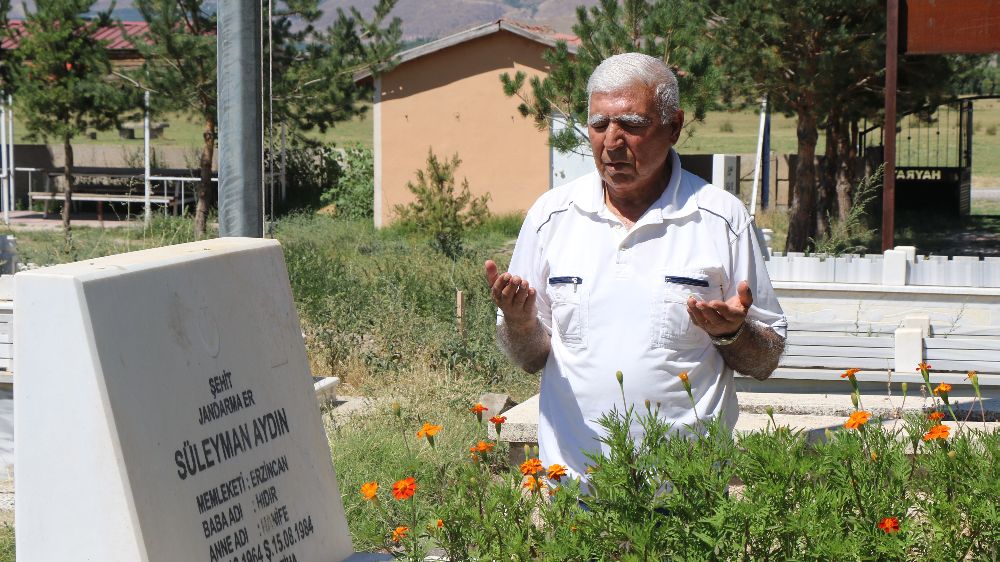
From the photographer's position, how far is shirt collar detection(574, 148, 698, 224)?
2.91 meters

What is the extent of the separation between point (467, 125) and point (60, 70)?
23.5 feet

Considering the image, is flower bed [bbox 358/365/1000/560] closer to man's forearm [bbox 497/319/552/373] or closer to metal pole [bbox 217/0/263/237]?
man's forearm [bbox 497/319/552/373]

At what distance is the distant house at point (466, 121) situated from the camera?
22.3 metres

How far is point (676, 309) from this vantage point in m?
2.85

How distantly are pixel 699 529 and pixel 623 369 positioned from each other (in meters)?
0.74

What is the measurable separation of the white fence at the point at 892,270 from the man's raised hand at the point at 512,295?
5.86m

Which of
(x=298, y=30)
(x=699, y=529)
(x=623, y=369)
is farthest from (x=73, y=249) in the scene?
(x=298, y=30)

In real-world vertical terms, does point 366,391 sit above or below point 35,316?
below

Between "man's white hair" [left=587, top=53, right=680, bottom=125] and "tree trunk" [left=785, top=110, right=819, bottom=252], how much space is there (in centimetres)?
1429

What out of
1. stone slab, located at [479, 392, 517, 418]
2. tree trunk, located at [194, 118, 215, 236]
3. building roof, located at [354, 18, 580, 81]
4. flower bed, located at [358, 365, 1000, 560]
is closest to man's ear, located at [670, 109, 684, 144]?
flower bed, located at [358, 365, 1000, 560]

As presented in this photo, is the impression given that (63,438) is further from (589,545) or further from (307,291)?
(307,291)

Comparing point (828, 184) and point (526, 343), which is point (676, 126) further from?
point (828, 184)

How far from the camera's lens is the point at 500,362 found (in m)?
7.82

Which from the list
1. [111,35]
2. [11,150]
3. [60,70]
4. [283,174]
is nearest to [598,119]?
[60,70]
